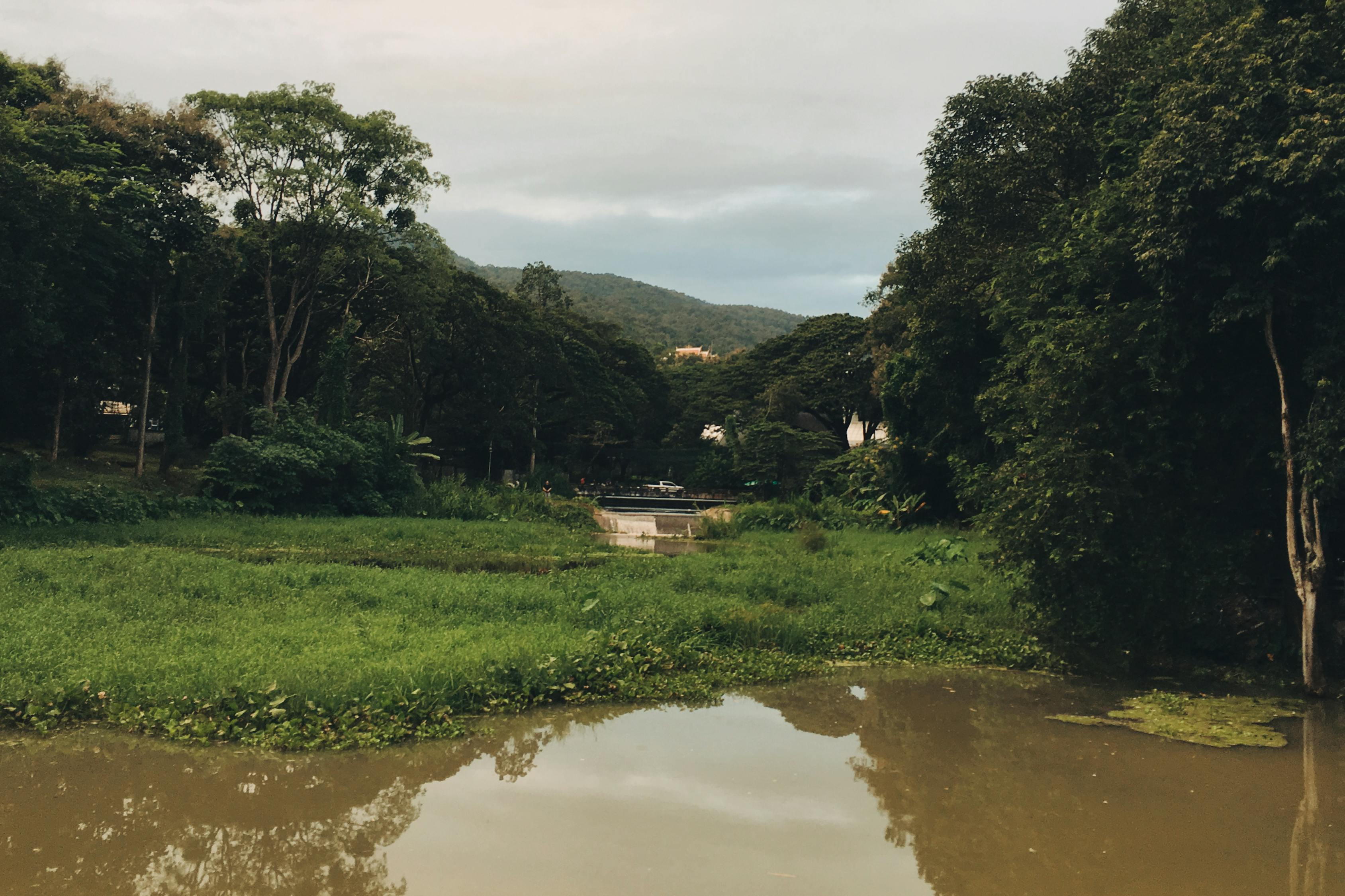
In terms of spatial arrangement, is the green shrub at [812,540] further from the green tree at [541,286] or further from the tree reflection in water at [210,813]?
the green tree at [541,286]

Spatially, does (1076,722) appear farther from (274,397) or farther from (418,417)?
(418,417)

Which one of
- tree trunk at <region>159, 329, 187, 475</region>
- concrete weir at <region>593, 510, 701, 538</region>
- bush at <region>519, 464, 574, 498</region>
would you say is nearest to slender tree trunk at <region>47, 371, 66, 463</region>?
tree trunk at <region>159, 329, 187, 475</region>

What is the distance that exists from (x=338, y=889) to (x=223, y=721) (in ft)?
8.27

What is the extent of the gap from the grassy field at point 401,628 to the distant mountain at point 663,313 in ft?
152

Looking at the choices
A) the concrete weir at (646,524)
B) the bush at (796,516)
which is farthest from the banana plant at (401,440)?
the bush at (796,516)

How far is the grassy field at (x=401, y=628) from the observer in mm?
6902

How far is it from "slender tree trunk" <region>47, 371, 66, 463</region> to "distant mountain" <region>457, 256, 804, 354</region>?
3914 cm

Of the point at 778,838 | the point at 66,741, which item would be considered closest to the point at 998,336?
the point at 778,838

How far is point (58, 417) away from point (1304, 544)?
84.6ft

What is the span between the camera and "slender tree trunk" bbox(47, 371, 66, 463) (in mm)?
22484

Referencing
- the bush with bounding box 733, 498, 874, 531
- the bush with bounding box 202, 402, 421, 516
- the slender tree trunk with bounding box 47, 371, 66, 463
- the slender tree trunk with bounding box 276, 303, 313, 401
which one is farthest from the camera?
the slender tree trunk with bounding box 276, 303, 313, 401

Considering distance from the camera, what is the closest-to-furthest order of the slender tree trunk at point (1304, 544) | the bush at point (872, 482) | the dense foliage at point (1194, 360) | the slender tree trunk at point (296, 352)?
the dense foliage at point (1194, 360), the slender tree trunk at point (1304, 544), the bush at point (872, 482), the slender tree trunk at point (296, 352)

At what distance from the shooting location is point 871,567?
15.2 metres

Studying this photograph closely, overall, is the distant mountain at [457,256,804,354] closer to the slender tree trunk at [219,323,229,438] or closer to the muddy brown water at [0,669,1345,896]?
the slender tree trunk at [219,323,229,438]
